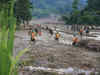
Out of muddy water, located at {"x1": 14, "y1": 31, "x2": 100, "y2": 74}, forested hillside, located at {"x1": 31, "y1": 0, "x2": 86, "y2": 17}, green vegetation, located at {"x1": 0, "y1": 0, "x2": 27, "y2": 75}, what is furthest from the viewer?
forested hillside, located at {"x1": 31, "y1": 0, "x2": 86, "y2": 17}

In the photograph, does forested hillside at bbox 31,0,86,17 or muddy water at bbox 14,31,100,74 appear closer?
muddy water at bbox 14,31,100,74

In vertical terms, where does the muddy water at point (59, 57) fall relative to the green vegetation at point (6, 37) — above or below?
below

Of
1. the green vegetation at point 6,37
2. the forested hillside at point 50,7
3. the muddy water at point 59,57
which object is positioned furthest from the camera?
the forested hillside at point 50,7

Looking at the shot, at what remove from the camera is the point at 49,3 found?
461ft

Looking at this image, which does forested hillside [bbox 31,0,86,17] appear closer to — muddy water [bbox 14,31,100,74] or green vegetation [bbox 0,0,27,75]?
muddy water [bbox 14,31,100,74]

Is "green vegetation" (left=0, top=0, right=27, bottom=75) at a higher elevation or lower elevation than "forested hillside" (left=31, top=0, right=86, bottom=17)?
higher

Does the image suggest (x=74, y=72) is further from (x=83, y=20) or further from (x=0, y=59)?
(x=83, y=20)

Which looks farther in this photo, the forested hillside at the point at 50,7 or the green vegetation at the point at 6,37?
the forested hillside at the point at 50,7

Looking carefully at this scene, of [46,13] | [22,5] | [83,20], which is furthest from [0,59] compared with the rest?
[46,13]

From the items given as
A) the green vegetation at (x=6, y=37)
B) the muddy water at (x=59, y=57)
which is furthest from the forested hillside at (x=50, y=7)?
the green vegetation at (x=6, y=37)

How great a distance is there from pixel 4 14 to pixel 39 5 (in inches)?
5132

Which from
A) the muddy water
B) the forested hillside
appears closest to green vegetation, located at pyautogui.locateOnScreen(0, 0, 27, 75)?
the muddy water

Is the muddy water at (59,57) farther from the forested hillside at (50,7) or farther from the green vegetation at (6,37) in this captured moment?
the forested hillside at (50,7)

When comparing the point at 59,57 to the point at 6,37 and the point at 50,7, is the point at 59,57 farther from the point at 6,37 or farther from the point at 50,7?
the point at 50,7
